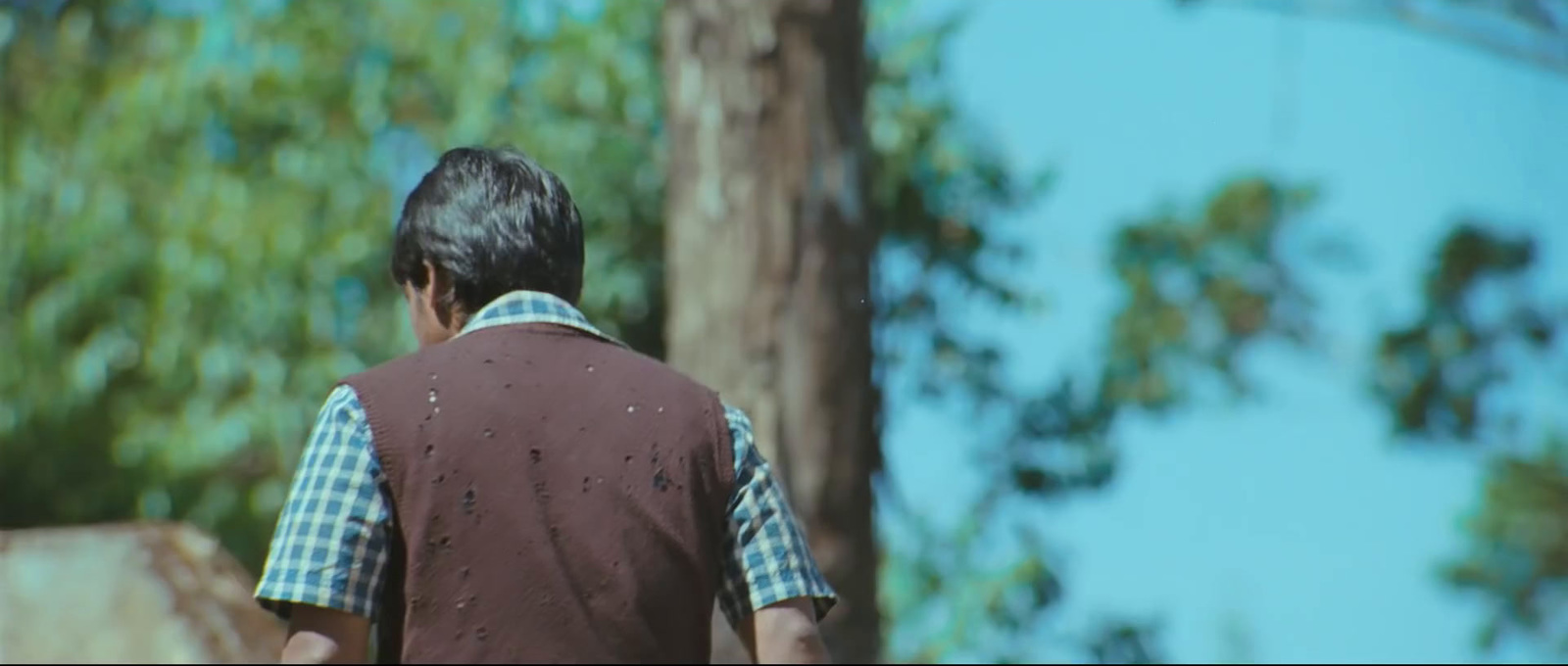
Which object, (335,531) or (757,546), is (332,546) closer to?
(335,531)

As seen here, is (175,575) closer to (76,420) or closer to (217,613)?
(217,613)

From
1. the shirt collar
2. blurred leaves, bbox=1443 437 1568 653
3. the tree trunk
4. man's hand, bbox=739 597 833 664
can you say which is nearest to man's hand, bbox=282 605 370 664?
the shirt collar

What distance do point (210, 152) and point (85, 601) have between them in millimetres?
5771

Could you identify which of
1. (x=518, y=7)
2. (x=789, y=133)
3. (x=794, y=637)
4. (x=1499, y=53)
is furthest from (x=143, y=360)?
(x=794, y=637)

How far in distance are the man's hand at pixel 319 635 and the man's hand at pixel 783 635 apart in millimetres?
467

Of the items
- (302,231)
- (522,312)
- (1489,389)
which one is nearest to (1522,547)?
(1489,389)

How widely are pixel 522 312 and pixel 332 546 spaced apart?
1.18ft

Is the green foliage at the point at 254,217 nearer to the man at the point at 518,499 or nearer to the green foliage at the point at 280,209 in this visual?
the green foliage at the point at 280,209

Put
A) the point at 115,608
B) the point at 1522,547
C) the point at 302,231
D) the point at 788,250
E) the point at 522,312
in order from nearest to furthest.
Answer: the point at 522,312, the point at 115,608, the point at 788,250, the point at 302,231, the point at 1522,547

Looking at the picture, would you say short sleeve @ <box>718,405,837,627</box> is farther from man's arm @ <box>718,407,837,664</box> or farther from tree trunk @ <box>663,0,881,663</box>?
tree trunk @ <box>663,0,881,663</box>

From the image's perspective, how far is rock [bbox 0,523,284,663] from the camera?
4.97m

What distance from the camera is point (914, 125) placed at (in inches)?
406

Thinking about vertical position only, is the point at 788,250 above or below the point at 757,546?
above

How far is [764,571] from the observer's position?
7.98 ft
